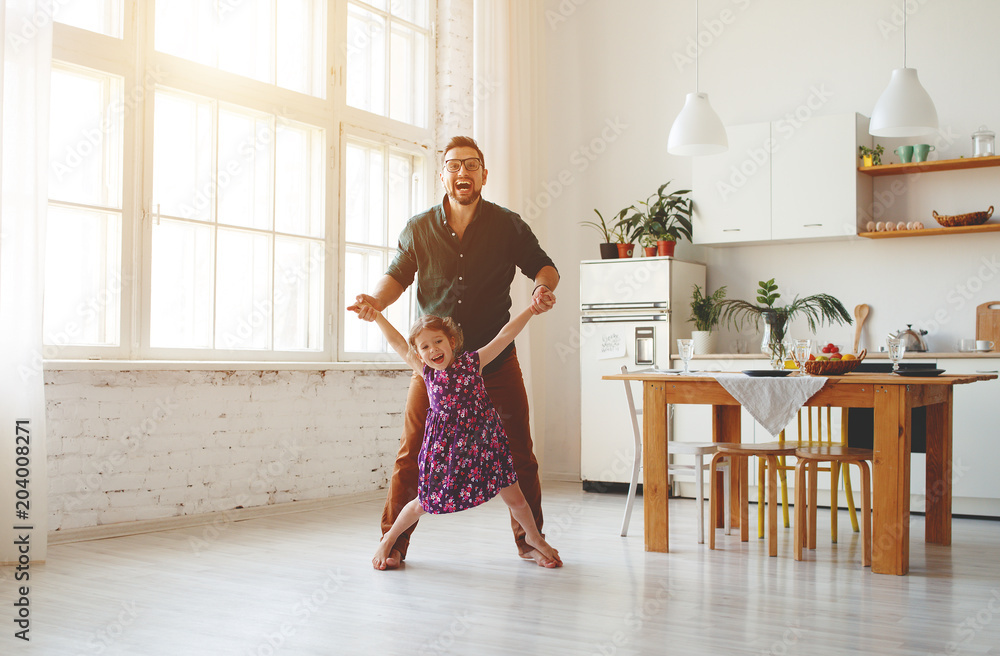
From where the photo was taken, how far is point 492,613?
2812 mm

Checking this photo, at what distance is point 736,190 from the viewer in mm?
5715

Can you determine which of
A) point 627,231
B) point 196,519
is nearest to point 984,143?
point 627,231

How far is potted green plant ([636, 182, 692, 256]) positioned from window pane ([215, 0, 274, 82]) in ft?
8.17

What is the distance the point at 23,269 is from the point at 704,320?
3815 millimetres

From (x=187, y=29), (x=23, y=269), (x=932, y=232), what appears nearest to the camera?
(x=23, y=269)

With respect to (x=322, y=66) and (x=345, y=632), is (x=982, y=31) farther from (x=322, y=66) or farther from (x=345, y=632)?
(x=345, y=632)

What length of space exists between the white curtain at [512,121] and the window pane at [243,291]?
1.72 meters

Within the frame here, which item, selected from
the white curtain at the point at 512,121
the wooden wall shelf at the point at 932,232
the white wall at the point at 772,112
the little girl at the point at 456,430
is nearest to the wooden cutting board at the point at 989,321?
the white wall at the point at 772,112

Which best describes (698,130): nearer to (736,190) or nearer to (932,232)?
(736,190)

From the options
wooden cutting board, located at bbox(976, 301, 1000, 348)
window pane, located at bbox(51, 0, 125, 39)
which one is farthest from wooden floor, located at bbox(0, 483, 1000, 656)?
window pane, located at bbox(51, 0, 125, 39)

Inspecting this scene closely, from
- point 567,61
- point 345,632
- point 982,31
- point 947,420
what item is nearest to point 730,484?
point 947,420

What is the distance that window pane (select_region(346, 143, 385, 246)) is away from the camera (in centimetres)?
565

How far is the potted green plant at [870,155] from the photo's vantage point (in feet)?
17.5

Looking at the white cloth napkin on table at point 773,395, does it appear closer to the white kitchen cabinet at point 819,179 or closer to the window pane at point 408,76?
the white kitchen cabinet at point 819,179
